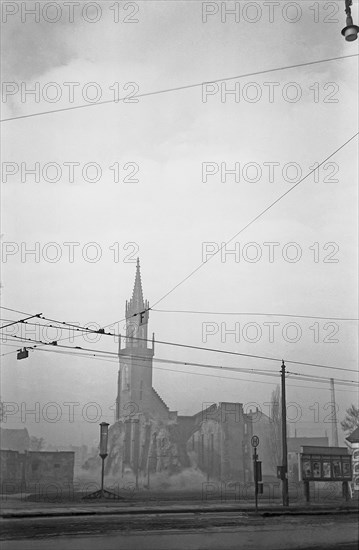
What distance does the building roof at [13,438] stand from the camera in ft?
353

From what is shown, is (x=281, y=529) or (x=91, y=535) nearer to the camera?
(x=91, y=535)

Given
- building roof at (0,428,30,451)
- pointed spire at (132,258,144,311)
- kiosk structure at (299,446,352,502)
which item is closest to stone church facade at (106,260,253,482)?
pointed spire at (132,258,144,311)

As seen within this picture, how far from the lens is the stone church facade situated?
112 metres

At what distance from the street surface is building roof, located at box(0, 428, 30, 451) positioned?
89406 mm

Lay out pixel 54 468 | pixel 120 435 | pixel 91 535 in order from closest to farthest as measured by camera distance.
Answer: pixel 91 535, pixel 54 468, pixel 120 435

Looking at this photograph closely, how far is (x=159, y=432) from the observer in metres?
132

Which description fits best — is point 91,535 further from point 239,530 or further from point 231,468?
point 231,468

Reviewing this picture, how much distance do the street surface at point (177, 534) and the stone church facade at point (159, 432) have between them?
77.4 meters

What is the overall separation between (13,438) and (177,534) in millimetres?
97467

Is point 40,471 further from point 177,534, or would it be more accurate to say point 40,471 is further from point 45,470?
point 177,534

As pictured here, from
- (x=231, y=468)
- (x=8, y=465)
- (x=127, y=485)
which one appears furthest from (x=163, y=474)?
(x=8, y=465)

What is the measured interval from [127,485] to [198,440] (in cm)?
1568

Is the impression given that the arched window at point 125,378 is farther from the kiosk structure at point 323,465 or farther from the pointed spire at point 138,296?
the kiosk structure at point 323,465

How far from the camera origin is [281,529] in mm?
19625
